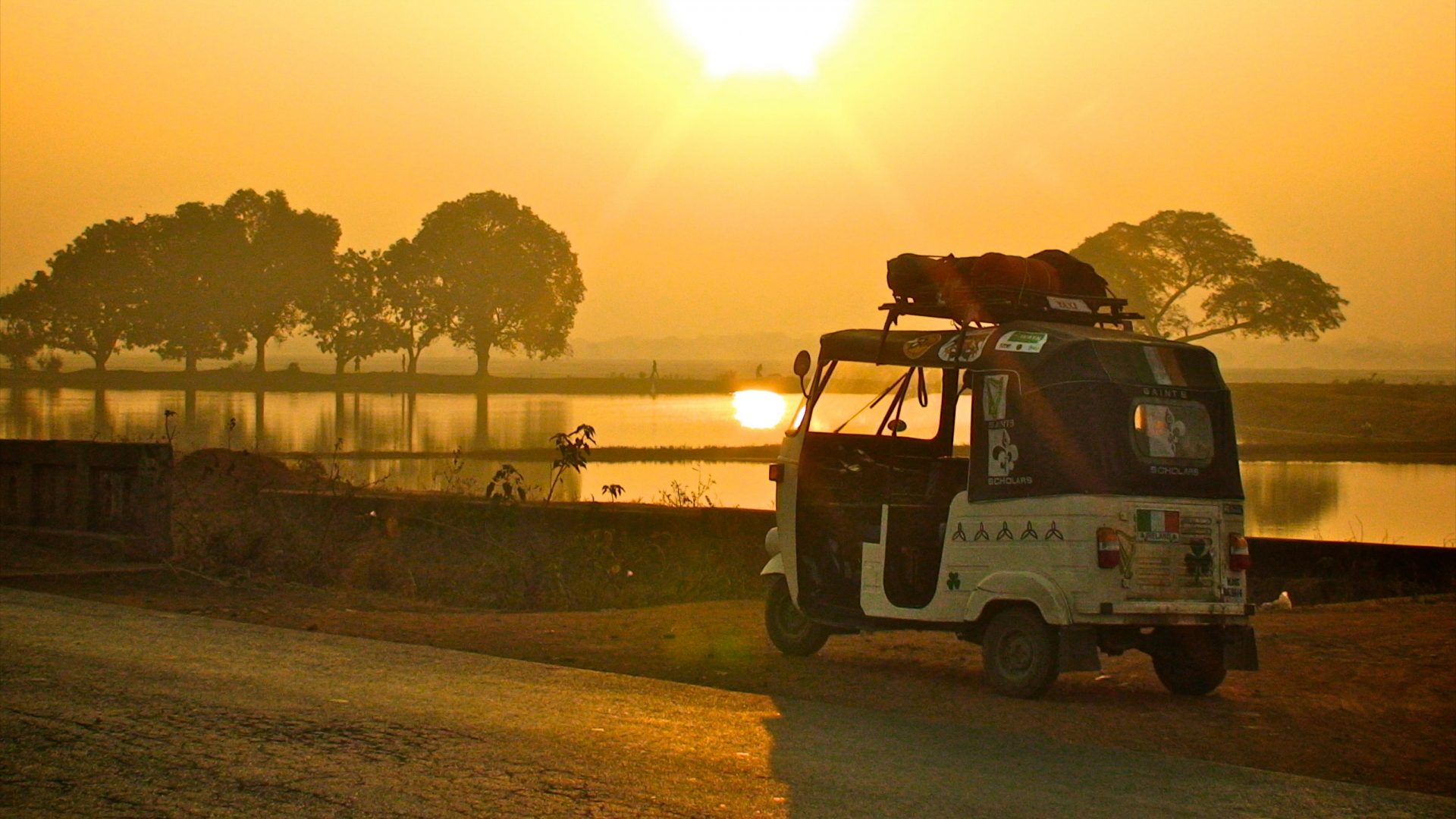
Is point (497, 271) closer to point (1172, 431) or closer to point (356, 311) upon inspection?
point (356, 311)

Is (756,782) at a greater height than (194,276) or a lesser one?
lesser

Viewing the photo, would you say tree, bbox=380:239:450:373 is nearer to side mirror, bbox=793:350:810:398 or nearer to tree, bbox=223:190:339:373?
tree, bbox=223:190:339:373

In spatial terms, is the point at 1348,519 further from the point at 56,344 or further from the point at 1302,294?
the point at 56,344

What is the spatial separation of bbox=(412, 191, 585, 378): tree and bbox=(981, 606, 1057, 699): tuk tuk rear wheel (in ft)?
343

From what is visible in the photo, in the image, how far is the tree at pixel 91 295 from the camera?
111562 millimetres

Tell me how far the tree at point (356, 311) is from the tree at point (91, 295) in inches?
512

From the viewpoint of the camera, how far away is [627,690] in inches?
387

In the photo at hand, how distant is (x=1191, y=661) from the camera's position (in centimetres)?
1049

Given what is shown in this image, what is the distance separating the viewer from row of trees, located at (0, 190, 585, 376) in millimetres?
112438

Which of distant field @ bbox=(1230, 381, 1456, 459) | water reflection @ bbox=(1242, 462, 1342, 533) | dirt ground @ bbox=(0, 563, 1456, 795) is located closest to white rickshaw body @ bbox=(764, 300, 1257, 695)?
dirt ground @ bbox=(0, 563, 1456, 795)

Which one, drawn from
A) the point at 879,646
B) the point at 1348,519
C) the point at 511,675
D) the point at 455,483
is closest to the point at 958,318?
the point at 879,646

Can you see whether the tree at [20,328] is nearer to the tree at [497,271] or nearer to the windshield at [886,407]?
the tree at [497,271]

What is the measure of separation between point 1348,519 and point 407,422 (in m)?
45.4

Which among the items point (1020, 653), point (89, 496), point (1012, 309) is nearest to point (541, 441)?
point (89, 496)
